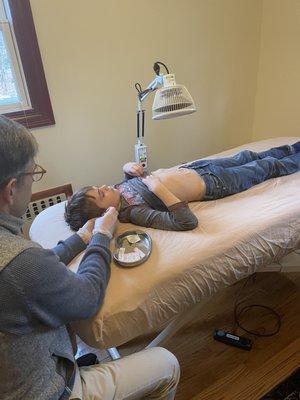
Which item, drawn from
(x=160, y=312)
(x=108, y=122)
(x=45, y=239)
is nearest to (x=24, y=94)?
(x=108, y=122)

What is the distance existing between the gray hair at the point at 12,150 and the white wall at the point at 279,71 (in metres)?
2.47

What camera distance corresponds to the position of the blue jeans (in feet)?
5.22

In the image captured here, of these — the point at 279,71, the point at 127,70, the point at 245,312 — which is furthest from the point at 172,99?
the point at 279,71

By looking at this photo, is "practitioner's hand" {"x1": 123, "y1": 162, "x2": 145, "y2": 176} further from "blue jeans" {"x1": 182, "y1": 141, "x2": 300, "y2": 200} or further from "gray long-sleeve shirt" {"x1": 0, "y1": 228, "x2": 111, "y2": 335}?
"gray long-sleeve shirt" {"x1": 0, "y1": 228, "x2": 111, "y2": 335}

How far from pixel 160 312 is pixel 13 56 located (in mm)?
1620

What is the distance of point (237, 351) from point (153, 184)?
91 centimetres

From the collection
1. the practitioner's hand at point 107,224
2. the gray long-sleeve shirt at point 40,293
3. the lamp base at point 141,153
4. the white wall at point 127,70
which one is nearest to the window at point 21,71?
the white wall at point 127,70

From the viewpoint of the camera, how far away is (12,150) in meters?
0.71

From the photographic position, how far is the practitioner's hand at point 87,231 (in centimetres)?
120

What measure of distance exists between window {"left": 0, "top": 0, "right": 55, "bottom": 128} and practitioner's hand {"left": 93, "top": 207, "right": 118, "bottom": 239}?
92cm

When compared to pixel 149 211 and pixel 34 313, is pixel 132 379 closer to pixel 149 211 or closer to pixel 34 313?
pixel 34 313

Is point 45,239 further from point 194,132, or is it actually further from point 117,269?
point 194,132

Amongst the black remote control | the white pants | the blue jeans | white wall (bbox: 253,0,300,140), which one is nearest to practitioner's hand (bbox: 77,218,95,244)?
the white pants

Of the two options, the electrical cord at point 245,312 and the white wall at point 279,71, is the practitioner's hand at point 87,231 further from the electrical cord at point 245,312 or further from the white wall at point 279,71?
the white wall at point 279,71
